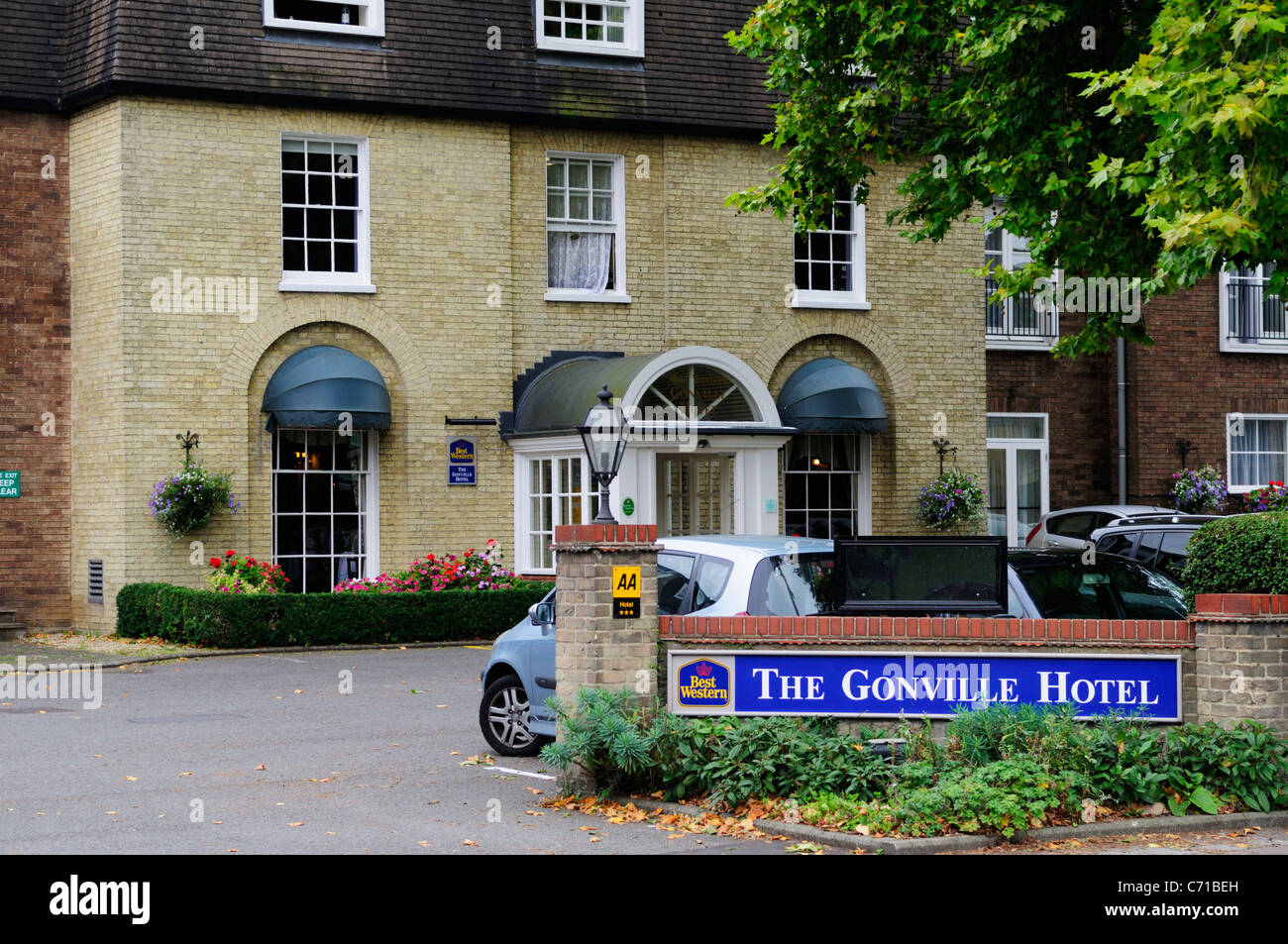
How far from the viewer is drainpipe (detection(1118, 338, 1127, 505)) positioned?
26438 mm

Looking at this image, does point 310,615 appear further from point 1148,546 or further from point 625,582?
point 625,582

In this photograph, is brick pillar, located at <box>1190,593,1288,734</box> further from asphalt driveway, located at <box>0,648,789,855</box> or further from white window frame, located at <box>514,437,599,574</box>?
white window frame, located at <box>514,437,599,574</box>

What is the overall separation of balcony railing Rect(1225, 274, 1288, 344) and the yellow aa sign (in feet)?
64.2

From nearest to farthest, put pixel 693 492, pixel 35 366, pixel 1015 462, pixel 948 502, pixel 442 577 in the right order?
pixel 442 577 → pixel 35 366 → pixel 693 492 → pixel 948 502 → pixel 1015 462

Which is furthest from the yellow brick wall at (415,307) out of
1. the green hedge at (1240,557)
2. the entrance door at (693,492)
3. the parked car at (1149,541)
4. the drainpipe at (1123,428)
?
the green hedge at (1240,557)

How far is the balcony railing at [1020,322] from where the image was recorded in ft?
85.8

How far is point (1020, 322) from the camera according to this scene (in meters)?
26.4

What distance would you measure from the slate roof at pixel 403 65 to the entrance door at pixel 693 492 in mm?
4690

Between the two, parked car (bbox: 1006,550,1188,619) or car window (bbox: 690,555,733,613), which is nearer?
car window (bbox: 690,555,733,613)

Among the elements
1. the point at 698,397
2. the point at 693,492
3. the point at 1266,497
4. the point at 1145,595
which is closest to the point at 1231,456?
the point at 1266,497

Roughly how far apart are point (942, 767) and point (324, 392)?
12.9 m

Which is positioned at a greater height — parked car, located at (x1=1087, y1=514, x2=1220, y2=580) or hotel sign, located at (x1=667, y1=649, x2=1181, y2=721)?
parked car, located at (x1=1087, y1=514, x2=1220, y2=580)

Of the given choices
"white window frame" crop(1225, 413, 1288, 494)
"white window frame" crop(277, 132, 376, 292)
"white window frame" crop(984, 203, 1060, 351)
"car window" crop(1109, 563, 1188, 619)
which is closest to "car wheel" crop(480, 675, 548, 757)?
"car window" crop(1109, 563, 1188, 619)

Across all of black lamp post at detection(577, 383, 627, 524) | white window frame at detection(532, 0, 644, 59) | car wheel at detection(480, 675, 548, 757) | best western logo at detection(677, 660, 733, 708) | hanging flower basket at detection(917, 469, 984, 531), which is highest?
white window frame at detection(532, 0, 644, 59)
